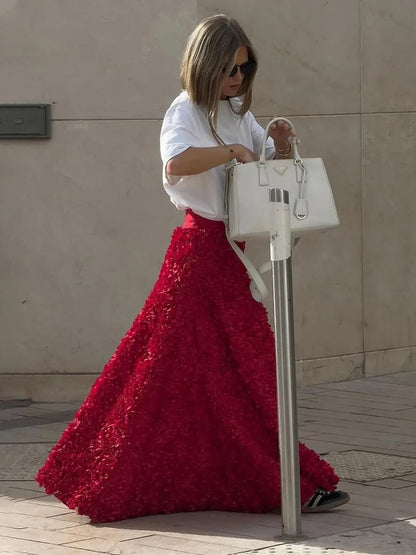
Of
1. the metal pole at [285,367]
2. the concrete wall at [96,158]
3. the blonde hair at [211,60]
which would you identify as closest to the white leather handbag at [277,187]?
the metal pole at [285,367]

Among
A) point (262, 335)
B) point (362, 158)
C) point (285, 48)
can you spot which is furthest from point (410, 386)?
point (262, 335)

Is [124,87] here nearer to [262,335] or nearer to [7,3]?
[7,3]

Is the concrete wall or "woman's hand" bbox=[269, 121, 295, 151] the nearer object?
"woman's hand" bbox=[269, 121, 295, 151]

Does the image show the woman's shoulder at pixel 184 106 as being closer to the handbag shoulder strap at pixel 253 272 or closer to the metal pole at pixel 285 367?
the handbag shoulder strap at pixel 253 272

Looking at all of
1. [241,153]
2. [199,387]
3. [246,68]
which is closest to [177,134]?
[241,153]

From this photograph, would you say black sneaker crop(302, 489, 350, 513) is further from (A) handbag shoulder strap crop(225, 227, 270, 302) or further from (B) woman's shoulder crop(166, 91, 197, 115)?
(B) woman's shoulder crop(166, 91, 197, 115)

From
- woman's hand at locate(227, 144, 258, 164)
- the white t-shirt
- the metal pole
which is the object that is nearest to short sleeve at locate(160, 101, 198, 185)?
the white t-shirt

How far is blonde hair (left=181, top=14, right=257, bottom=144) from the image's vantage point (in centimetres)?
512

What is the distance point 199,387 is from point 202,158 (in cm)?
89

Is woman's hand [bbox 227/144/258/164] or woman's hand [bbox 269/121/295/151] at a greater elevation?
woman's hand [bbox 269/121/295/151]

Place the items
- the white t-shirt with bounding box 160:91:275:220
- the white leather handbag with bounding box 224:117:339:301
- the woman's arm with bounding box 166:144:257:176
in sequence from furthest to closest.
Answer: the white t-shirt with bounding box 160:91:275:220
the woman's arm with bounding box 166:144:257:176
the white leather handbag with bounding box 224:117:339:301

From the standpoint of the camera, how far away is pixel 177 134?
5.14 m

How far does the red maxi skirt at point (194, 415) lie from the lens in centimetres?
519

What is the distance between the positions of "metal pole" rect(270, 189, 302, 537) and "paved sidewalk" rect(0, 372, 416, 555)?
20cm
